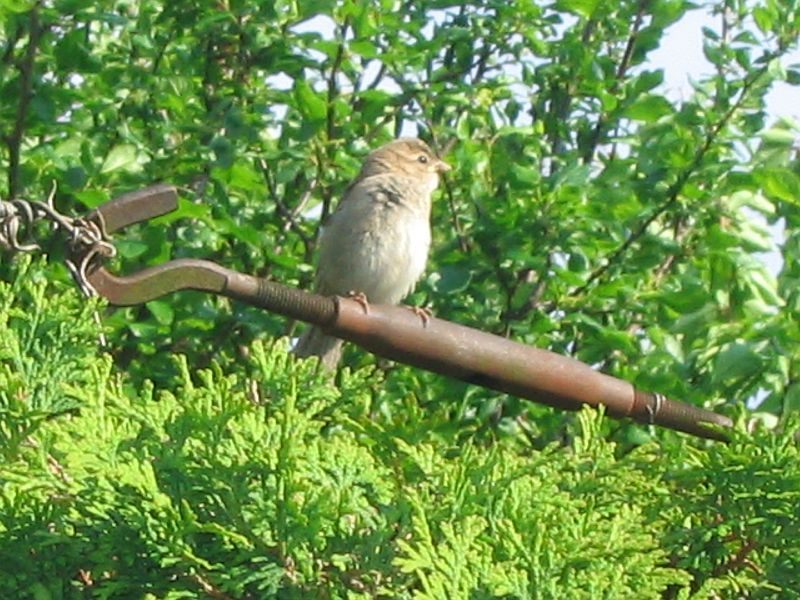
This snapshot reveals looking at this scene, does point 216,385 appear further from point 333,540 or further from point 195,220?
point 195,220

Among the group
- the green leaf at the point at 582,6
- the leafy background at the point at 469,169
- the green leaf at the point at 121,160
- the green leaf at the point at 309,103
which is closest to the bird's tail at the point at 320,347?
the leafy background at the point at 469,169

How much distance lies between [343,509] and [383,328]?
0.68 metres

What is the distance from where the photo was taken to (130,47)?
589cm

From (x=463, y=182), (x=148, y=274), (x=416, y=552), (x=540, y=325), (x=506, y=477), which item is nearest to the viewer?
(x=416, y=552)

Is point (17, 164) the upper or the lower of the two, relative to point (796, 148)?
lower

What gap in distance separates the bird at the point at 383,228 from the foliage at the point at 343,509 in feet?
11.1

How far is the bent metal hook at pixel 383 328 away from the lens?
270cm

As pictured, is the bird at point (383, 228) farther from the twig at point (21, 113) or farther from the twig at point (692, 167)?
the twig at point (21, 113)

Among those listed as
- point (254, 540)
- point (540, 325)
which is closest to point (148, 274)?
point (254, 540)

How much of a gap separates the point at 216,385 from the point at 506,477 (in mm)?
402

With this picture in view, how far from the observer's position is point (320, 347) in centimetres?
527

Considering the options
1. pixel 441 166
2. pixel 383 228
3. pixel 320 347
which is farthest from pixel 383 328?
pixel 383 228

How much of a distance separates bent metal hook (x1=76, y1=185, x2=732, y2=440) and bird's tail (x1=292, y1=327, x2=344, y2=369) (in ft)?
7.75

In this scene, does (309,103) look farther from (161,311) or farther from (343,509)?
(343,509)
